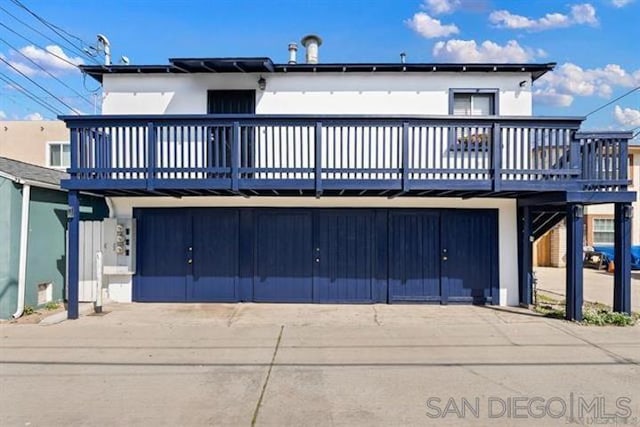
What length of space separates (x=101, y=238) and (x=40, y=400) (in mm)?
5043

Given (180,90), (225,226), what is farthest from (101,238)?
(180,90)

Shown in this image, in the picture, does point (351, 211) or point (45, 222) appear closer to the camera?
point (45, 222)

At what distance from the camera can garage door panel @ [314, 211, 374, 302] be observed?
28.3 feet

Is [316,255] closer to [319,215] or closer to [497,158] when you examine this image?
[319,215]

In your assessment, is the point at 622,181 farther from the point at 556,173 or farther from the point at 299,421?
the point at 299,421

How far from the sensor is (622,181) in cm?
707

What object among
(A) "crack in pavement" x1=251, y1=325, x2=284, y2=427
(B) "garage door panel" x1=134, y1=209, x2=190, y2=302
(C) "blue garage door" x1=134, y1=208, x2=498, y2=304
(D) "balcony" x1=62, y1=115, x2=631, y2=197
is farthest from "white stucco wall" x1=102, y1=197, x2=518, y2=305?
(A) "crack in pavement" x1=251, y1=325, x2=284, y2=427

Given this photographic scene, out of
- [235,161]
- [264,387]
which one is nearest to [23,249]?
[235,161]

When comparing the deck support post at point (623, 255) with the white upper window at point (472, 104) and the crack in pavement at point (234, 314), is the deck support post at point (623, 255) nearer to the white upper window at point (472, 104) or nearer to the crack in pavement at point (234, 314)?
the white upper window at point (472, 104)

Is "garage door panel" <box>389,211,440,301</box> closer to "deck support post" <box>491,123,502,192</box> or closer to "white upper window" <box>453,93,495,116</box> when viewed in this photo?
"deck support post" <box>491,123,502,192</box>

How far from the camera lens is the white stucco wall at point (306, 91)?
8828 millimetres

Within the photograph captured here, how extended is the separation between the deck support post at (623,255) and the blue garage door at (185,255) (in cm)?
705

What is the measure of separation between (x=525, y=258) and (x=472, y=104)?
3.40 meters

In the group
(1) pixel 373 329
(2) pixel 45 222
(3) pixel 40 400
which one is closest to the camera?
(3) pixel 40 400
